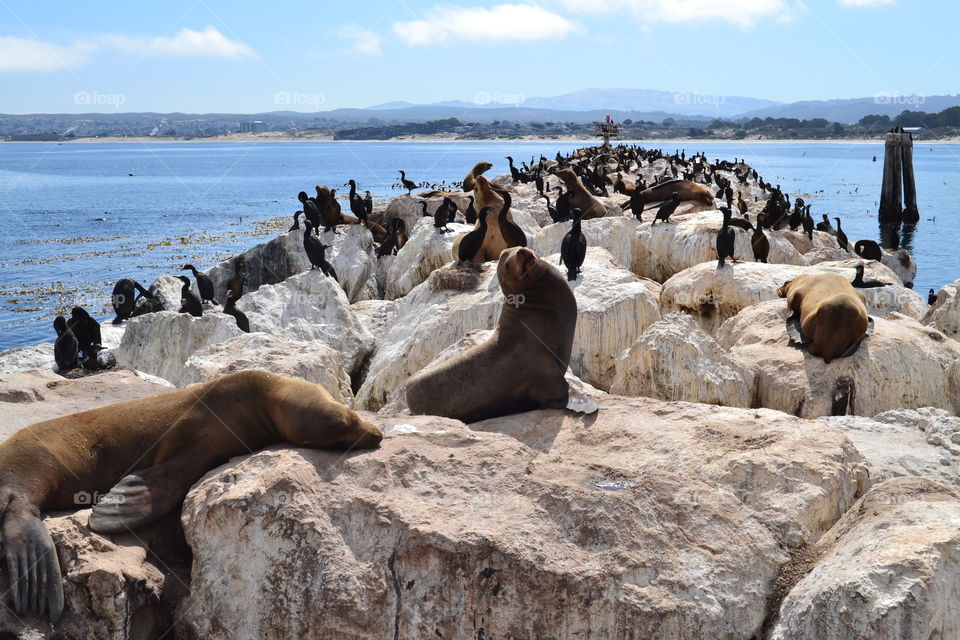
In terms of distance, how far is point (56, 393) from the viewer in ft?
21.0

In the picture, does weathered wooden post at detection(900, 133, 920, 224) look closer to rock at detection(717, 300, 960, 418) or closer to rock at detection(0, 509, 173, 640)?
rock at detection(717, 300, 960, 418)

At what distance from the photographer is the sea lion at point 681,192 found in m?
23.2

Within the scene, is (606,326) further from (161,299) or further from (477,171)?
(477,171)

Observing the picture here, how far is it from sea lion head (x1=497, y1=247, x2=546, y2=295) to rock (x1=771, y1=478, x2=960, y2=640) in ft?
10.6

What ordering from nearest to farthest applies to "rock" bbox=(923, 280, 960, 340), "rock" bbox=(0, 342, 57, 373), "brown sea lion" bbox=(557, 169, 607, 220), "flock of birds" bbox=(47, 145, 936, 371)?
"flock of birds" bbox=(47, 145, 936, 371) < "rock" bbox=(0, 342, 57, 373) < "rock" bbox=(923, 280, 960, 340) < "brown sea lion" bbox=(557, 169, 607, 220)

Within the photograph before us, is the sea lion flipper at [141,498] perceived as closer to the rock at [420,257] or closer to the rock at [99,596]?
the rock at [99,596]

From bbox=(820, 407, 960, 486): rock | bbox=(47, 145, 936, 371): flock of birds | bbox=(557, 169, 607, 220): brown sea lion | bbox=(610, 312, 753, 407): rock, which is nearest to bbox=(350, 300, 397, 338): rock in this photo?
bbox=(47, 145, 936, 371): flock of birds

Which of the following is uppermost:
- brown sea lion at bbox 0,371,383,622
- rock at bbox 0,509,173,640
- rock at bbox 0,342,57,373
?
brown sea lion at bbox 0,371,383,622

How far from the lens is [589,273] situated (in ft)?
35.9

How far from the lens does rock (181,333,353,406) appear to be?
7785mm

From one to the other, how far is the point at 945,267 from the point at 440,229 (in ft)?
66.6

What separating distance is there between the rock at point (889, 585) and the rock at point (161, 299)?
13014 mm

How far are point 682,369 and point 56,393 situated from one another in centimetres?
520

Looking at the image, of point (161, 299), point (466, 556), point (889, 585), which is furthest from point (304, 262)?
point (889, 585)
